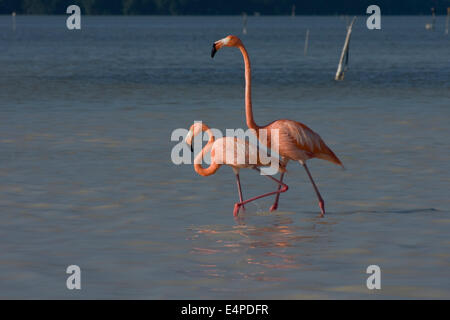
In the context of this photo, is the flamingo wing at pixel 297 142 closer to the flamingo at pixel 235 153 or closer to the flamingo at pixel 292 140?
the flamingo at pixel 292 140

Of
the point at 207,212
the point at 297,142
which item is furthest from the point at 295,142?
the point at 207,212

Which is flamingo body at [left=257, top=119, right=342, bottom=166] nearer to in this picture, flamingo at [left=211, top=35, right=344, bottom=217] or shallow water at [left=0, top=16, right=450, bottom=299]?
flamingo at [left=211, top=35, right=344, bottom=217]

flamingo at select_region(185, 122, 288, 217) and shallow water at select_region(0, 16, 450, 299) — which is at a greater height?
flamingo at select_region(185, 122, 288, 217)

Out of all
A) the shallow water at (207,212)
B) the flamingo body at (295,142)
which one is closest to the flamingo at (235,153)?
the flamingo body at (295,142)

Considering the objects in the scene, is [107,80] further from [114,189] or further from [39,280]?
[39,280]

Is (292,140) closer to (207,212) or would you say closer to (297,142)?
(297,142)

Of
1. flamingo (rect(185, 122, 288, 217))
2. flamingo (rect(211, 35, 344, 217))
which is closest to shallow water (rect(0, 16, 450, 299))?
flamingo (rect(185, 122, 288, 217))

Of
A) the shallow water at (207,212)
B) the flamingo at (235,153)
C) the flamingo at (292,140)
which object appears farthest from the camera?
the flamingo at (292,140)

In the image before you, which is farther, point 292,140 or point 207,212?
point 207,212

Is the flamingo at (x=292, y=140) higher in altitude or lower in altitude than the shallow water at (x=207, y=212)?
higher

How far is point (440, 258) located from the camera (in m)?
10.5

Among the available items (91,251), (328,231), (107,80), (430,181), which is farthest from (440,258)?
(107,80)

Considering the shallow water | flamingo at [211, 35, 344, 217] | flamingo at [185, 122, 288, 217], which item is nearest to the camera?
the shallow water

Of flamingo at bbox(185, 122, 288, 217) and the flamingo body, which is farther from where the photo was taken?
the flamingo body
